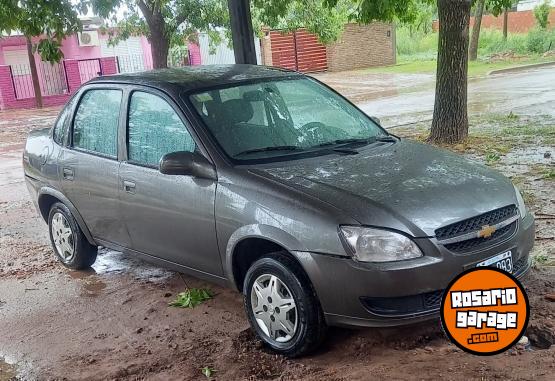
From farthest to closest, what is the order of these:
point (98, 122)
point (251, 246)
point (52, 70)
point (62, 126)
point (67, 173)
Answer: point (52, 70) < point (62, 126) < point (67, 173) < point (98, 122) < point (251, 246)

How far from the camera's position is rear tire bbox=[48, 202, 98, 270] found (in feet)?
19.0

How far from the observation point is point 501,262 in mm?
3762

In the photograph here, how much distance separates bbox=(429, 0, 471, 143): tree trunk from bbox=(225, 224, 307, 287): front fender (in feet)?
22.5

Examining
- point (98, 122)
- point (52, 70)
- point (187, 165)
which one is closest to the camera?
point (187, 165)

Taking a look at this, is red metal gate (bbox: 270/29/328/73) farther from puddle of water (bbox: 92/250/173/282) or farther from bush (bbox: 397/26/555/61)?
puddle of water (bbox: 92/250/173/282)

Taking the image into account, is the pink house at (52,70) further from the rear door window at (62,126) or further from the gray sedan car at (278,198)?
the gray sedan car at (278,198)

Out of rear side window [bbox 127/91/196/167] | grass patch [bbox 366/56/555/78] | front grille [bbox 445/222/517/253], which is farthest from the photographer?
grass patch [bbox 366/56/555/78]

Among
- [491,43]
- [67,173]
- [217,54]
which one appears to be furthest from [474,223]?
[491,43]

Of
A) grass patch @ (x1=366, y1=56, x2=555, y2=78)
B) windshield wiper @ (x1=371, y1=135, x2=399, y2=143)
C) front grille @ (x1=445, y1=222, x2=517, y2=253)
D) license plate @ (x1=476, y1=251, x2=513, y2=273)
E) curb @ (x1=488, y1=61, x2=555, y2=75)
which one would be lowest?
curb @ (x1=488, y1=61, x2=555, y2=75)

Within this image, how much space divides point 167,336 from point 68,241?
1.93 metres

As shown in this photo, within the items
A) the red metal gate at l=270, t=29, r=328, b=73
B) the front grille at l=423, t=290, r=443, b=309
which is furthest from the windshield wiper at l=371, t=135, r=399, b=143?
the red metal gate at l=270, t=29, r=328, b=73

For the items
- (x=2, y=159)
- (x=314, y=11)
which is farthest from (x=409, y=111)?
(x=2, y=159)

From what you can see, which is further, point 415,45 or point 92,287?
point 415,45

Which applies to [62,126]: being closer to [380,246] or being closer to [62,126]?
[62,126]
